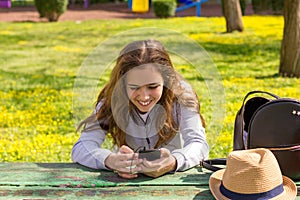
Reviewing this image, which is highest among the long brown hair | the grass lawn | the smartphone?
the long brown hair

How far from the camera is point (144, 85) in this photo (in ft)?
8.39

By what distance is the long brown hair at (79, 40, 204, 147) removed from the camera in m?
2.63

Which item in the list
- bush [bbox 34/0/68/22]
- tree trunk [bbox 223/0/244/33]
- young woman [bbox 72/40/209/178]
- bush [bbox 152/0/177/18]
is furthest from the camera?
bush [bbox 152/0/177/18]

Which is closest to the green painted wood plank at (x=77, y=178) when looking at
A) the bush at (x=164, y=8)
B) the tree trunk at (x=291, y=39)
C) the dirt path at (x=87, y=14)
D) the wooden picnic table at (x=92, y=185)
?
the wooden picnic table at (x=92, y=185)

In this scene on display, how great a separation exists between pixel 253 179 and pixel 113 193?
0.57m

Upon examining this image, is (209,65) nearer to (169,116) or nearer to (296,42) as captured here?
(169,116)

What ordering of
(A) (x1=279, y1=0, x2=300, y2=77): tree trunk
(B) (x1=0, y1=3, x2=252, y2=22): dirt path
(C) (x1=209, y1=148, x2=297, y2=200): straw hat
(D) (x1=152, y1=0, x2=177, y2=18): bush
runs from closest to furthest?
(C) (x1=209, y1=148, x2=297, y2=200): straw hat < (A) (x1=279, y1=0, x2=300, y2=77): tree trunk < (D) (x1=152, y1=0, x2=177, y2=18): bush < (B) (x1=0, y1=3, x2=252, y2=22): dirt path

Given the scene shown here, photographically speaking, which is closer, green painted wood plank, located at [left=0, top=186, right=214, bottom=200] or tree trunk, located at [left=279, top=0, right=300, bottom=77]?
green painted wood plank, located at [left=0, top=186, right=214, bottom=200]

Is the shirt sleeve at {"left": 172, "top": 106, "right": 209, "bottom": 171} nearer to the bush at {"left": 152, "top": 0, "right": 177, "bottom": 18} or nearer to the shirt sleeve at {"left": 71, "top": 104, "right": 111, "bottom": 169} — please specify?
the shirt sleeve at {"left": 71, "top": 104, "right": 111, "bottom": 169}

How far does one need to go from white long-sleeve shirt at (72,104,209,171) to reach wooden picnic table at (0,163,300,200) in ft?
0.33

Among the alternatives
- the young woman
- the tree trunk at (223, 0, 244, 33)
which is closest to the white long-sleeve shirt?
the young woman

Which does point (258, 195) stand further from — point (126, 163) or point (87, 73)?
point (87, 73)

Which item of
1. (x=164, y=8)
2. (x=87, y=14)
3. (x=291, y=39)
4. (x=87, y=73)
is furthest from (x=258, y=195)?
(x=87, y=14)

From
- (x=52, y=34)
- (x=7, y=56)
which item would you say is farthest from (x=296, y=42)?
(x=52, y=34)
